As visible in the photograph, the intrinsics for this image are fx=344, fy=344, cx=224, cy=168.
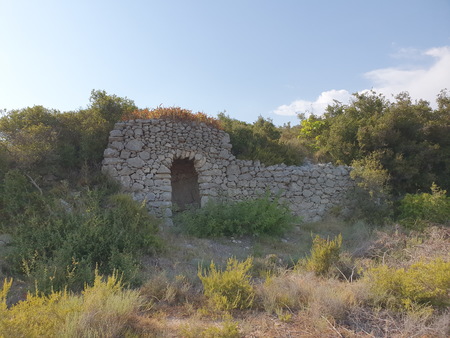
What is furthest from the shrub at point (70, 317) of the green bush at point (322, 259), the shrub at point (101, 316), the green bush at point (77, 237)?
the green bush at point (322, 259)

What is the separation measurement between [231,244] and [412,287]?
431 centimetres

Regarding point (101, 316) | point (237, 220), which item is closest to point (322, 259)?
point (237, 220)

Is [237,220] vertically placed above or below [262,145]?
below

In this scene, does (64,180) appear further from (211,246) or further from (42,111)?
(211,246)

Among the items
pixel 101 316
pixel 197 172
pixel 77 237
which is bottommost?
pixel 101 316

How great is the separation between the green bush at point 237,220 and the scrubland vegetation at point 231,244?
36 mm

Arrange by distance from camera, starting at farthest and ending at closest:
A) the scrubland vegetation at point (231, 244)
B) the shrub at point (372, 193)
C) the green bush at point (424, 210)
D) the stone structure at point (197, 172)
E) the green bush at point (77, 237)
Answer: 1. the shrub at point (372, 193)
2. the stone structure at point (197, 172)
3. the green bush at point (424, 210)
4. the green bush at point (77, 237)
5. the scrubland vegetation at point (231, 244)

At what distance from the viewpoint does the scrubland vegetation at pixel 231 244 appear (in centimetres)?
362

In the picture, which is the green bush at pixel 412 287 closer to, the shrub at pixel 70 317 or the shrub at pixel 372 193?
the shrub at pixel 70 317

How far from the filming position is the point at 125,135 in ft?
30.7

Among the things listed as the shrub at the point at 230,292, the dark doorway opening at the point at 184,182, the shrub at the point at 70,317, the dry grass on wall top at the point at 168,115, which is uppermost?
the dry grass on wall top at the point at 168,115

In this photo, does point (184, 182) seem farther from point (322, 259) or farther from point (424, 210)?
point (424, 210)

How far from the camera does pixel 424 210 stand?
927 centimetres

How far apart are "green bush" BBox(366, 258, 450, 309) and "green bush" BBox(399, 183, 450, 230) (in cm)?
513
